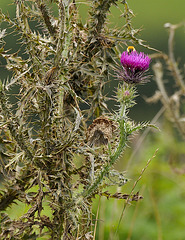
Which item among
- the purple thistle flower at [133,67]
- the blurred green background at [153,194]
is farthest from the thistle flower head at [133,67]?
the blurred green background at [153,194]

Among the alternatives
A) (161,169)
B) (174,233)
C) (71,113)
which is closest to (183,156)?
(161,169)

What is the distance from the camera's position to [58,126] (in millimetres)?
1553

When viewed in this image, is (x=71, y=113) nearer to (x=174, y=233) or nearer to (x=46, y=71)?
(x=46, y=71)

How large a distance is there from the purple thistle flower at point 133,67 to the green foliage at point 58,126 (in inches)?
1.7

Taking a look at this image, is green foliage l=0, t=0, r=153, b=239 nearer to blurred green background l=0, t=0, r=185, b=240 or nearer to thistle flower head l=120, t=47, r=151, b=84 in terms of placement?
thistle flower head l=120, t=47, r=151, b=84

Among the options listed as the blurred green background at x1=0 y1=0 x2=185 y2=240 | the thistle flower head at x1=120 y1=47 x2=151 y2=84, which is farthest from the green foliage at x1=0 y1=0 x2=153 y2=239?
the blurred green background at x1=0 y1=0 x2=185 y2=240

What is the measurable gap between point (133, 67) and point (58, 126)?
36 centimetres

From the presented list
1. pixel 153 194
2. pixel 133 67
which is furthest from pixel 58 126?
pixel 153 194

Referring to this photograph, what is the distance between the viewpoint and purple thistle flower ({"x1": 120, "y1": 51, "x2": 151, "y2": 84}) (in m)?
1.51

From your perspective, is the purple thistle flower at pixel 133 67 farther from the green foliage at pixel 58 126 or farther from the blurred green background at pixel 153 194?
the blurred green background at pixel 153 194

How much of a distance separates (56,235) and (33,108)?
0.49m

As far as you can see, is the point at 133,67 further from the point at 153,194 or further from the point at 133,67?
the point at 153,194

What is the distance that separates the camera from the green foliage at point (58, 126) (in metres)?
1.46

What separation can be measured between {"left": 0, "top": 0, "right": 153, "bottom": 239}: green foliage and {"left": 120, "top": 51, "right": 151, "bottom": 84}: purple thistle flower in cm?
4
